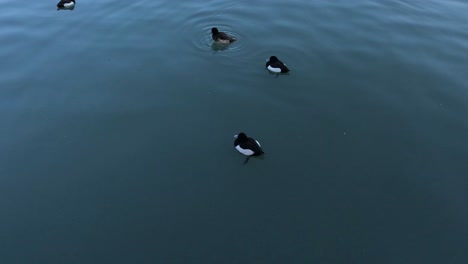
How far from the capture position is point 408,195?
1093 centimetres

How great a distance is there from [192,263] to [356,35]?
1361 centimetres

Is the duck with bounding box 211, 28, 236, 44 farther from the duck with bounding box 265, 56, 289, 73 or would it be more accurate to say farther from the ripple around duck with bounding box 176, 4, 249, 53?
the duck with bounding box 265, 56, 289, 73

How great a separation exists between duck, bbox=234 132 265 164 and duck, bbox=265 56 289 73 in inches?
167

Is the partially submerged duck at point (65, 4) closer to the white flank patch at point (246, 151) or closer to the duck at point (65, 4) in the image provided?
the duck at point (65, 4)

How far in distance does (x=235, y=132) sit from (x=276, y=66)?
377cm

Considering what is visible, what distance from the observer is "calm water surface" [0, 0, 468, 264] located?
10023 millimetres

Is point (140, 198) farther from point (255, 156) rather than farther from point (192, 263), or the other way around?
point (255, 156)

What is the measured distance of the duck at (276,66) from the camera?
1524 centimetres

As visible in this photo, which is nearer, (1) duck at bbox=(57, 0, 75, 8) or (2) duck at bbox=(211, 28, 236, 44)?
(2) duck at bbox=(211, 28, 236, 44)

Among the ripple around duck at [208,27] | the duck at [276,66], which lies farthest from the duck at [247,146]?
the ripple around duck at [208,27]

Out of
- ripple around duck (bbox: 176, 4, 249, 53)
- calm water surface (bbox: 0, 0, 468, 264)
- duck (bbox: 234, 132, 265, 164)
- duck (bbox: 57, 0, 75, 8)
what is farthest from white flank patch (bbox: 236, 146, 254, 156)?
duck (bbox: 57, 0, 75, 8)

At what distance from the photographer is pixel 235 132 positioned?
13.2m

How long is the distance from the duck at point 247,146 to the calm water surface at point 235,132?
353 mm

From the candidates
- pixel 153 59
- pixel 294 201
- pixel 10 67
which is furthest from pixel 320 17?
pixel 10 67
